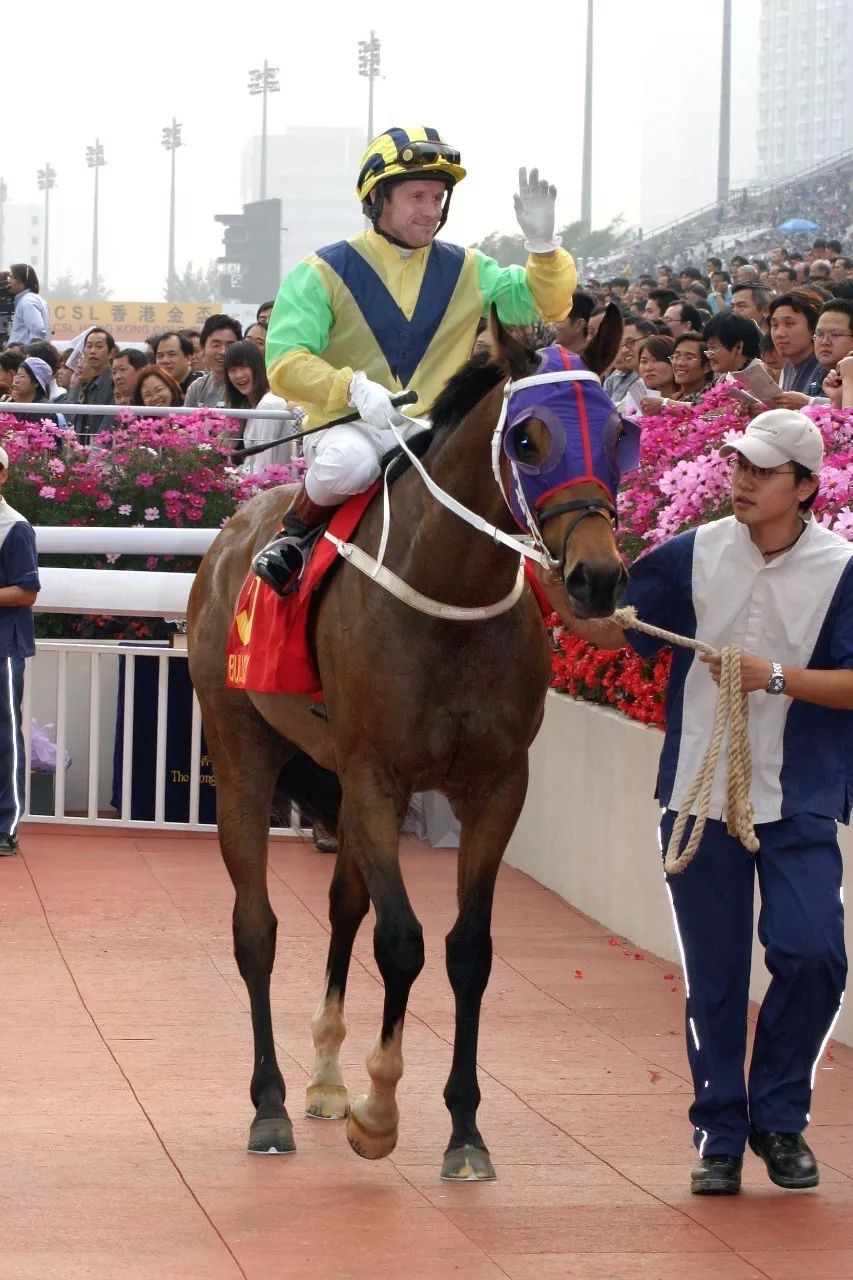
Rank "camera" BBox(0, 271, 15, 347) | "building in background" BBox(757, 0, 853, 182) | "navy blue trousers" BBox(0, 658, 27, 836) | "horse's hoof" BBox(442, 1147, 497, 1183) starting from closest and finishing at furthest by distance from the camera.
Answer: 1. "horse's hoof" BBox(442, 1147, 497, 1183)
2. "navy blue trousers" BBox(0, 658, 27, 836)
3. "camera" BBox(0, 271, 15, 347)
4. "building in background" BBox(757, 0, 853, 182)

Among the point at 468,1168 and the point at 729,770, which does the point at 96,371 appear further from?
the point at 729,770

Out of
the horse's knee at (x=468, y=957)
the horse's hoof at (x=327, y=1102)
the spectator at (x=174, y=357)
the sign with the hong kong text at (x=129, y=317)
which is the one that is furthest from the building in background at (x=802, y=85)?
the horse's knee at (x=468, y=957)

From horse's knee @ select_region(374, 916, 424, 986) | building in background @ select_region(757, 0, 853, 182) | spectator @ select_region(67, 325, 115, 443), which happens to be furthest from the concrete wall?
building in background @ select_region(757, 0, 853, 182)

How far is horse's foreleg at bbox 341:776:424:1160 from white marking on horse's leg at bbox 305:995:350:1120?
586mm

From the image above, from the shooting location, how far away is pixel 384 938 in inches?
179

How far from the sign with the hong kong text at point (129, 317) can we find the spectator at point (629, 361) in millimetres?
38229

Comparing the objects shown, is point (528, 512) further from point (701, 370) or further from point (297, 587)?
point (701, 370)

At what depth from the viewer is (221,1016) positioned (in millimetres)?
6121

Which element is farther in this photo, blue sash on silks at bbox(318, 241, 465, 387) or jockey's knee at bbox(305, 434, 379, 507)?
blue sash on silks at bbox(318, 241, 465, 387)

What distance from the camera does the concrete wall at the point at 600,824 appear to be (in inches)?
278

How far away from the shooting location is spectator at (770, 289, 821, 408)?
916 centimetres

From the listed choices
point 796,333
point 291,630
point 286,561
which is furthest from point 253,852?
point 796,333

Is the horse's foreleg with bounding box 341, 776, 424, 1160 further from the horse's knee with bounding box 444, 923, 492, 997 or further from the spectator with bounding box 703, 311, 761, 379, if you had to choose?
the spectator with bounding box 703, 311, 761, 379

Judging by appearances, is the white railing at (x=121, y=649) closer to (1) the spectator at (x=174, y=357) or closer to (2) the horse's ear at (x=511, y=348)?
(1) the spectator at (x=174, y=357)
